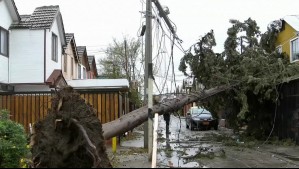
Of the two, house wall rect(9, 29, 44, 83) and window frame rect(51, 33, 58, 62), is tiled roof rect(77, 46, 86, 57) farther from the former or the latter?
house wall rect(9, 29, 44, 83)

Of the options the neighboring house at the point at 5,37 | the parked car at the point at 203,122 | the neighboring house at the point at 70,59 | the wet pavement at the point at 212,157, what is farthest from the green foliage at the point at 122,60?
the wet pavement at the point at 212,157

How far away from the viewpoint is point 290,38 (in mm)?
28031

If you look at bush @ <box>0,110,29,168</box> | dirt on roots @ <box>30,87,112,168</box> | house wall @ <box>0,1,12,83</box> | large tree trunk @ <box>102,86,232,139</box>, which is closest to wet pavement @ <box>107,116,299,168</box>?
large tree trunk @ <box>102,86,232,139</box>

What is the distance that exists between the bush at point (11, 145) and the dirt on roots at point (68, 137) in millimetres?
1121

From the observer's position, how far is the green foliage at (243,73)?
1853cm

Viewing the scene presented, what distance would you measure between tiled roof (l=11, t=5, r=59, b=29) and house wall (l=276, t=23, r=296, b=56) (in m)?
14.3

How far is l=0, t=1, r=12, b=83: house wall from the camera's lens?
22.9 m

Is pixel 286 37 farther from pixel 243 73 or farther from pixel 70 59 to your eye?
pixel 70 59

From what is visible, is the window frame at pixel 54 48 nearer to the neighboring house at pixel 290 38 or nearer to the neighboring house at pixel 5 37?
the neighboring house at pixel 5 37

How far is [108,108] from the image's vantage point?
18.8 meters

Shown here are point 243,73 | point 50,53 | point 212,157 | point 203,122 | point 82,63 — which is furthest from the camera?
point 82,63

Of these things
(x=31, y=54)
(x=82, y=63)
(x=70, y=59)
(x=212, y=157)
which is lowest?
(x=212, y=157)

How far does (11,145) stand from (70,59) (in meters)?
23.5

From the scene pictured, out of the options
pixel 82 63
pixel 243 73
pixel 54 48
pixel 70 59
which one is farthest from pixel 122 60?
pixel 243 73
